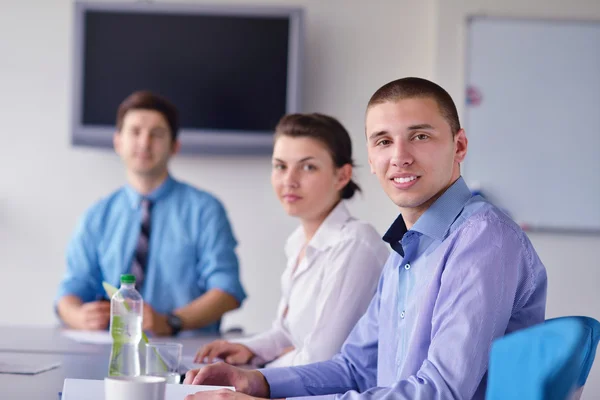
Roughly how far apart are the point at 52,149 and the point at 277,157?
2367 mm

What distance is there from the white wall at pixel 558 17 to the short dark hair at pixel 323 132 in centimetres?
188

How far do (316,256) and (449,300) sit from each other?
95cm

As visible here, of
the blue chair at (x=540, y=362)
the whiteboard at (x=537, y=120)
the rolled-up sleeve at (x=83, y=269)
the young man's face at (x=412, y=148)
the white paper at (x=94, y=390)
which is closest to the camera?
the blue chair at (x=540, y=362)

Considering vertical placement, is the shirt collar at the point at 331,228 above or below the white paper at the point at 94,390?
above

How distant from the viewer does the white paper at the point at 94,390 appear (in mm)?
1440

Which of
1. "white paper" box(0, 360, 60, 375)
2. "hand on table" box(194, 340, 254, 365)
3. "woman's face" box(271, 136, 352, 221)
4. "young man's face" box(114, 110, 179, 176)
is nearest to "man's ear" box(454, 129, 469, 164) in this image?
"woman's face" box(271, 136, 352, 221)

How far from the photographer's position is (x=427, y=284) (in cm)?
150

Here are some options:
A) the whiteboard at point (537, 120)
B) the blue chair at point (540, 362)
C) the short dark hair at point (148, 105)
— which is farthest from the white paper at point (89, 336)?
the whiteboard at point (537, 120)

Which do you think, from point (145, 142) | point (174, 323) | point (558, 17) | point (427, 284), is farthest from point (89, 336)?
point (558, 17)

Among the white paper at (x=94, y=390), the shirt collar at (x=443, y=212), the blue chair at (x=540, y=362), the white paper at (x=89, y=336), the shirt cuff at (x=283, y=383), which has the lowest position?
the white paper at (x=89, y=336)

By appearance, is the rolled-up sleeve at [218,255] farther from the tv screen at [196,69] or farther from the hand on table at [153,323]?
the tv screen at [196,69]

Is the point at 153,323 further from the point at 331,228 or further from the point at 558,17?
the point at 558,17

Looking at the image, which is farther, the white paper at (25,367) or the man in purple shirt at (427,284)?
the white paper at (25,367)

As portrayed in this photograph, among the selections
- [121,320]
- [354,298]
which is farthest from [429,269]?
[121,320]
